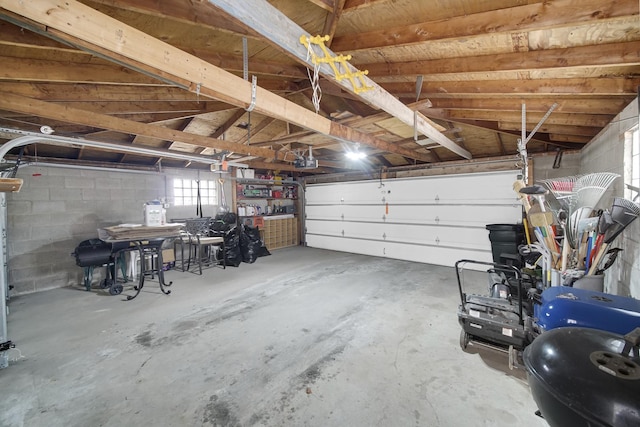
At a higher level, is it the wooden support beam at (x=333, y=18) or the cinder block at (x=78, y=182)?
the wooden support beam at (x=333, y=18)

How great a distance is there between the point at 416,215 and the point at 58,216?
707 cm

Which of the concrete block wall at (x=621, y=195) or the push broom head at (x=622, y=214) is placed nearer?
the push broom head at (x=622, y=214)

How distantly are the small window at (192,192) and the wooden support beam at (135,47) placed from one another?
17.0 feet

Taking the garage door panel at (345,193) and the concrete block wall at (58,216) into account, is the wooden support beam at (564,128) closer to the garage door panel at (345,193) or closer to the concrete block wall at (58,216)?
the garage door panel at (345,193)

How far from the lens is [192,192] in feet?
21.3

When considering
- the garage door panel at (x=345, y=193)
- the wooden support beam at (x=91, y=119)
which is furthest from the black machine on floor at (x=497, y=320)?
the garage door panel at (x=345, y=193)

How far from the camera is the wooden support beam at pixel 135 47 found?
3.33 feet

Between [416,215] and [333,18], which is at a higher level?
[333,18]

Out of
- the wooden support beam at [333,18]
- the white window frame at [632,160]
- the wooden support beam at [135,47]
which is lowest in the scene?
the white window frame at [632,160]

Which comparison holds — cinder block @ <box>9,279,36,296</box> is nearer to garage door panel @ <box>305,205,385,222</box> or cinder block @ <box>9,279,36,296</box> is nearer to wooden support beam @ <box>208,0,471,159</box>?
wooden support beam @ <box>208,0,471,159</box>

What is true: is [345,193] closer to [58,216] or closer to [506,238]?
[506,238]

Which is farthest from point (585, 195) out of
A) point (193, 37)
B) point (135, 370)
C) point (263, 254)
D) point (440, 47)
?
point (263, 254)

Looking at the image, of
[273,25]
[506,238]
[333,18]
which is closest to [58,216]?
[273,25]

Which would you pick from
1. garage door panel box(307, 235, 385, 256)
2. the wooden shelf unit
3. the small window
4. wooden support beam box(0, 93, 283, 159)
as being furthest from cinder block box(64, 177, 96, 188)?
garage door panel box(307, 235, 385, 256)
